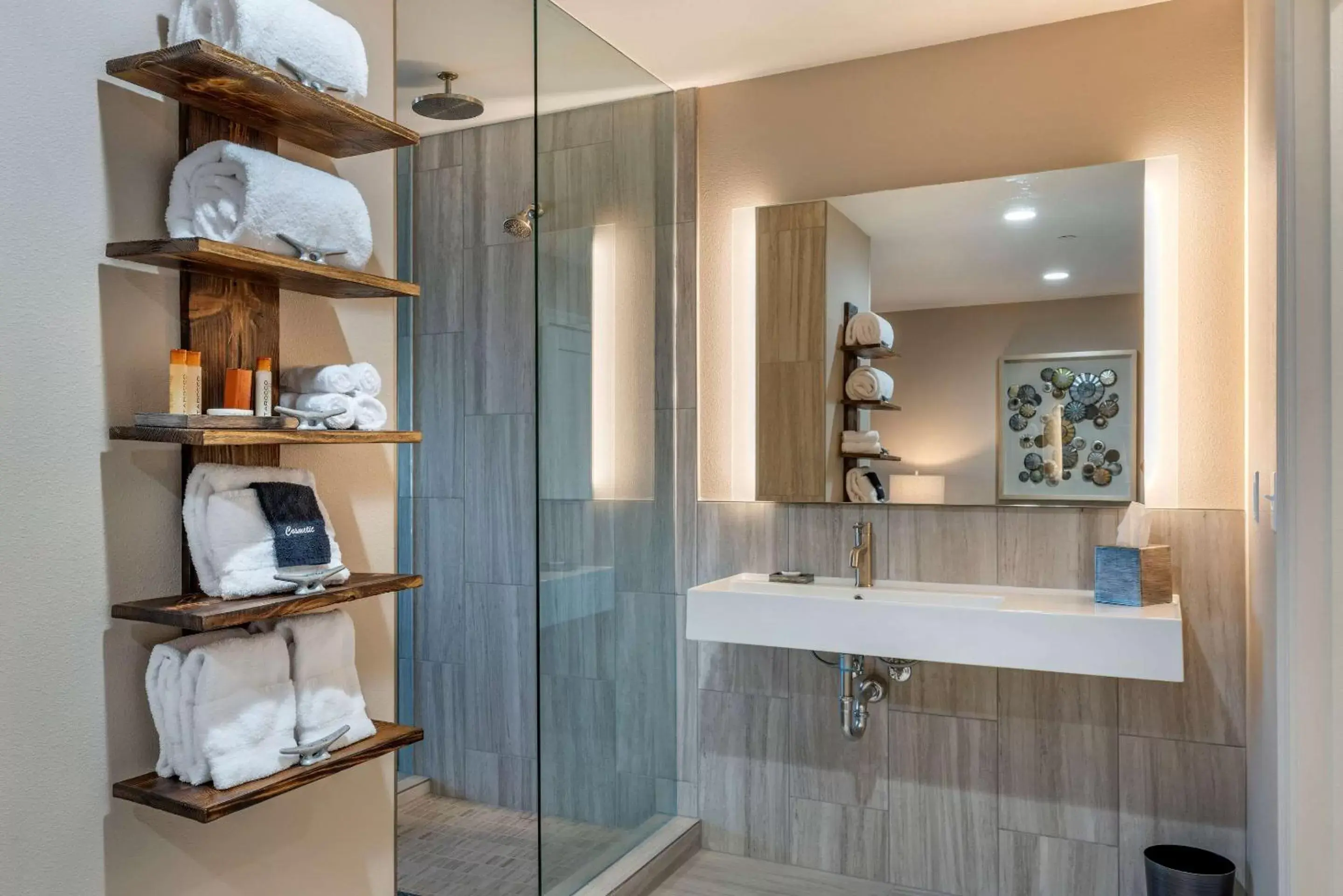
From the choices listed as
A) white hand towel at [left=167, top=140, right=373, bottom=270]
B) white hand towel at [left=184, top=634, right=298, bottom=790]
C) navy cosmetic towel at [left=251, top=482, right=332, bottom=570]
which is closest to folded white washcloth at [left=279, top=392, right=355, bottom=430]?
navy cosmetic towel at [left=251, top=482, right=332, bottom=570]

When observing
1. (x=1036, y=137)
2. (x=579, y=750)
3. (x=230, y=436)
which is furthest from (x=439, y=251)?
(x=1036, y=137)

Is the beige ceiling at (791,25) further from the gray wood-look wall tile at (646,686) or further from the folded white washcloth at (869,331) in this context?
the gray wood-look wall tile at (646,686)

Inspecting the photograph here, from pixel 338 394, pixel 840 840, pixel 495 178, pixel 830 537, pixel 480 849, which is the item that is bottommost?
pixel 840 840

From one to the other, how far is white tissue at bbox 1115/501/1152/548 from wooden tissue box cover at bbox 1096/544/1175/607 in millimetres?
31

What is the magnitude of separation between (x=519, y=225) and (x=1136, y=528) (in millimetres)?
1834

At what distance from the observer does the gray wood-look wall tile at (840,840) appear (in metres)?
2.88

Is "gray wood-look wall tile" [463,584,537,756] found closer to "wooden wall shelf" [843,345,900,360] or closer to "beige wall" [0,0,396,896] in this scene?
"beige wall" [0,0,396,896]

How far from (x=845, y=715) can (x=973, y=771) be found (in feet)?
1.31

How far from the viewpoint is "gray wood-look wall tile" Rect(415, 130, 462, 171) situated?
2.35 m

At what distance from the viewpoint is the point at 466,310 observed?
254cm

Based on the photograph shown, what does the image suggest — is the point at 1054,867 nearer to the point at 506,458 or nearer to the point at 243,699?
the point at 506,458

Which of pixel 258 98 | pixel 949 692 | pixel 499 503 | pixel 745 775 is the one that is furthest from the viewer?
pixel 745 775

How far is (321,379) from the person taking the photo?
1621 mm

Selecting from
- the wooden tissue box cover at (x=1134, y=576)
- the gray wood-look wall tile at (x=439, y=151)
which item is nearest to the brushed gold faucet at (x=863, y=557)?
the wooden tissue box cover at (x=1134, y=576)
